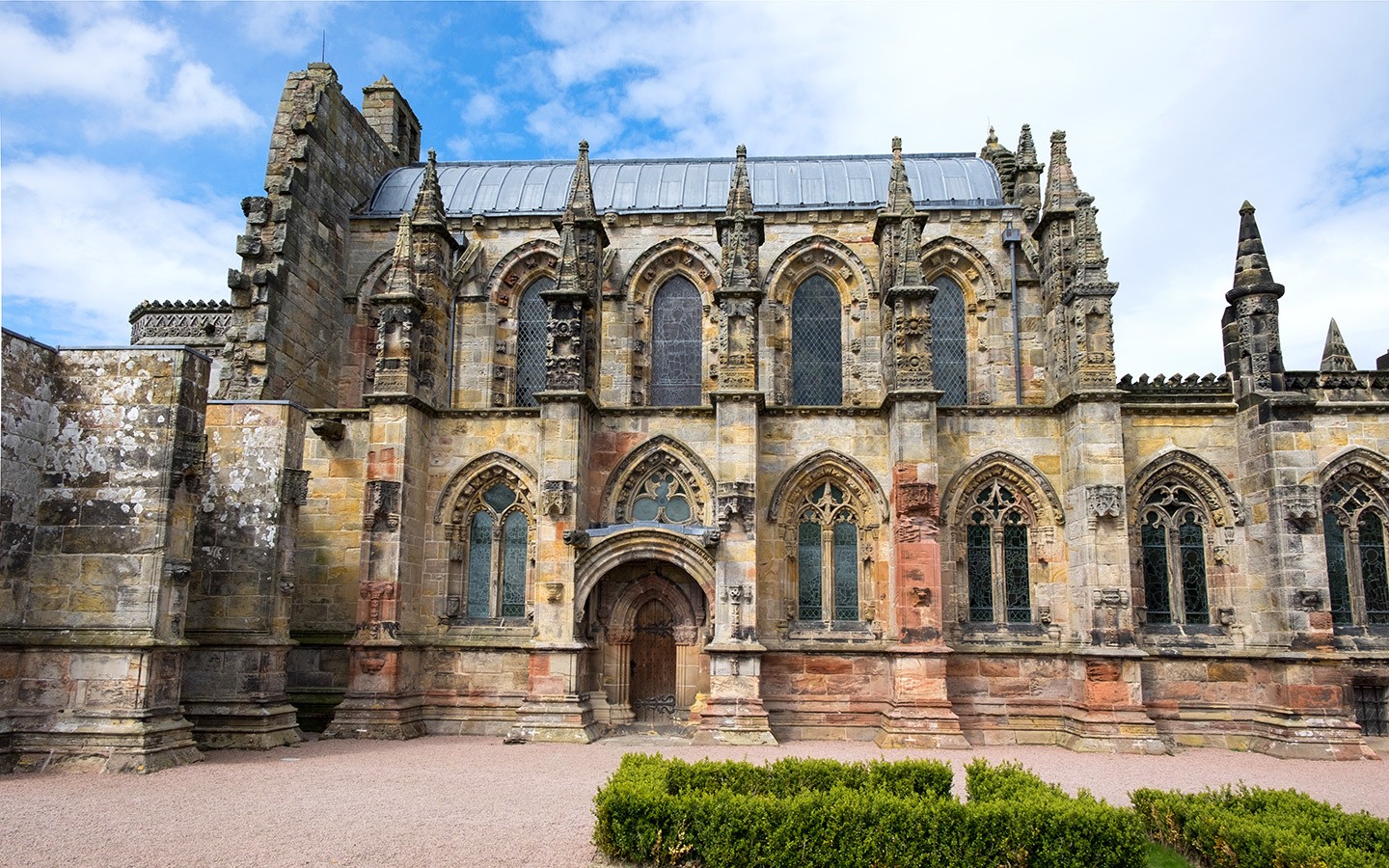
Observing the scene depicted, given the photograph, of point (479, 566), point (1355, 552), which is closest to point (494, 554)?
point (479, 566)

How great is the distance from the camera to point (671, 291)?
2459cm

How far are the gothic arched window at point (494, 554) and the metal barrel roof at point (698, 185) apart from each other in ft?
27.1

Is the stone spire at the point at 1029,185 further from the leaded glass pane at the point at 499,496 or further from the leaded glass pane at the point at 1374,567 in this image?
the leaded glass pane at the point at 499,496

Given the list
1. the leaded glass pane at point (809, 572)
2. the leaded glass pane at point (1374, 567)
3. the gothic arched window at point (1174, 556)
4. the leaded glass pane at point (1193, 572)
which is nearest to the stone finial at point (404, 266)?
the leaded glass pane at point (809, 572)

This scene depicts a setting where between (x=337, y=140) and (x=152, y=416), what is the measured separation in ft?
38.3

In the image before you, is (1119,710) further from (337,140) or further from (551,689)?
(337,140)

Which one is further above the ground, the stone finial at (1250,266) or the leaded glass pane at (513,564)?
the stone finial at (1250,266)

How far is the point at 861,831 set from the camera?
9.07 m

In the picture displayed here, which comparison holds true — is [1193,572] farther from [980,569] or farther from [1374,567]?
[980,569]

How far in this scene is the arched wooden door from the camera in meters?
20.2

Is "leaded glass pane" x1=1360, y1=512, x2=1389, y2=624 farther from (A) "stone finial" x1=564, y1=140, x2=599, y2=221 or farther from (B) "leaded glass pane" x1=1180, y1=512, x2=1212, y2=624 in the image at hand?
(A) "stone finial" x1=564, y1=140, x2=599, y2=221

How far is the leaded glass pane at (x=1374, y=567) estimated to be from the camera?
769 inches

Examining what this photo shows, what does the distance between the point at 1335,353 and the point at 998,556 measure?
40.7 ft

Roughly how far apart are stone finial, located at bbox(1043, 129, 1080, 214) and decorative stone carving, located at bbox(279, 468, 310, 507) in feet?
51.7
